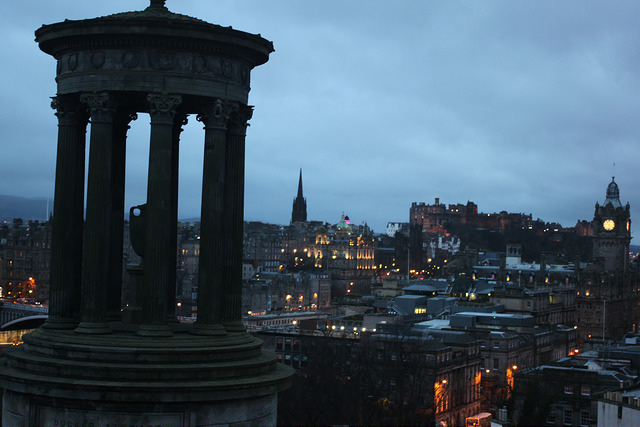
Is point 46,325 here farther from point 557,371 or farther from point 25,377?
point 557,371

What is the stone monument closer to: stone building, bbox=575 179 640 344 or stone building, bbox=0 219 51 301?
stone building, bbox=575 179 640 344

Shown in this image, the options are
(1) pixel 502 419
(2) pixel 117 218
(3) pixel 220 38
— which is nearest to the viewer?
(3) pixel 220 38

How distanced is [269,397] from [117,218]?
4.38 meters

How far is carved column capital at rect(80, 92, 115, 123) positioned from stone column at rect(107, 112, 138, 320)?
1475 mm

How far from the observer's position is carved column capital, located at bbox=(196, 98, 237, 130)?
1848cm

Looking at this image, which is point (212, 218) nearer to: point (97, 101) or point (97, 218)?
point (97, 218)

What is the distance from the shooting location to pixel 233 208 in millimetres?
19234

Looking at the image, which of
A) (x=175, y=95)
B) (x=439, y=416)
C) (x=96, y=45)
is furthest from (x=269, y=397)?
(x=439, y=416)

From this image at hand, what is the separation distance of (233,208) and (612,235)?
176 meters

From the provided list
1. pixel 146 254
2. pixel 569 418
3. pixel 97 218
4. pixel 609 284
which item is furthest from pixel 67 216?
pixel 609 284

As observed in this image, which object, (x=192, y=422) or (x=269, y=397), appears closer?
Answer: (x=192, y=422)

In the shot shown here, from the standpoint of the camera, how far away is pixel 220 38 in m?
18.5

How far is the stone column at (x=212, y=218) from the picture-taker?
1850cm

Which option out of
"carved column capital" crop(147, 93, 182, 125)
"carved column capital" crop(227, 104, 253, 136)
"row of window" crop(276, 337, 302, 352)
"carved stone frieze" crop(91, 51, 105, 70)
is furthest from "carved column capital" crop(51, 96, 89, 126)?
"row of window" crop(276, 337, 302, 352)
